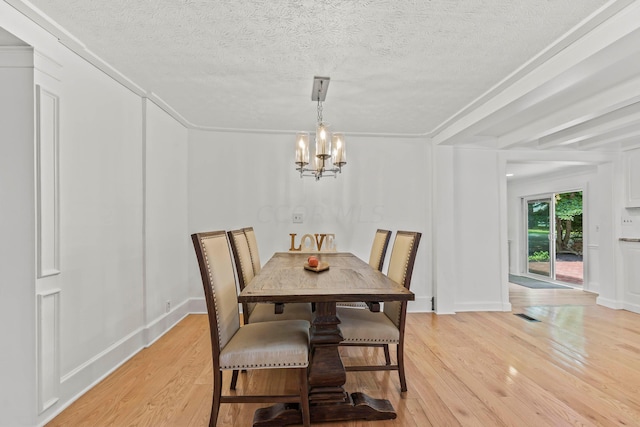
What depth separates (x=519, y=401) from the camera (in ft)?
6.96

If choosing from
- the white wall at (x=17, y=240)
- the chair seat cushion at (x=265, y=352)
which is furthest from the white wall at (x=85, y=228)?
the chair seat cushion at (x=265, y=352)

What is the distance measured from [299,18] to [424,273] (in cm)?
338

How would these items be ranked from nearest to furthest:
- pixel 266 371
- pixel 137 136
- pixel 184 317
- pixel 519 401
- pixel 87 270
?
pixel 519 401 < pixel 87 270 < pixel 266 371 < pixel 137 136 < pixel 184 317

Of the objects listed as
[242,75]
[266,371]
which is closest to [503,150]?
[242,75]

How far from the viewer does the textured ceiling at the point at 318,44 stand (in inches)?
68.3

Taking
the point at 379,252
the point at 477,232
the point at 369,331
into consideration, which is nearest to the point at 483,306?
the point at 477,232

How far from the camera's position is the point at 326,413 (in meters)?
1.90

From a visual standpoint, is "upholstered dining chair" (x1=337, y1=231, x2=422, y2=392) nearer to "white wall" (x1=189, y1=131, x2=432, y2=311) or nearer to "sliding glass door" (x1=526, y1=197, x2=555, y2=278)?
"white wall" (x1=189, y1=131, x2=432, y2=311)

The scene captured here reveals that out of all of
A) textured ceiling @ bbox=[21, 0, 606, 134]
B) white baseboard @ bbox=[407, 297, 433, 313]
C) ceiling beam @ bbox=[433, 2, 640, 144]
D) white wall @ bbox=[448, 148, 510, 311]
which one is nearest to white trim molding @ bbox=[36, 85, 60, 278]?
textured ceiling @ bbox=[21, 0, 606, 134]

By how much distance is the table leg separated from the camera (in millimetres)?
1908

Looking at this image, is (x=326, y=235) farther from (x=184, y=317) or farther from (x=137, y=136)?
(x=137, y=136)

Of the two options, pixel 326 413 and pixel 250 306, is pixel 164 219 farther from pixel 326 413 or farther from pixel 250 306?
pixel 326 413

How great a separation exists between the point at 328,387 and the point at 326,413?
13 centimetres

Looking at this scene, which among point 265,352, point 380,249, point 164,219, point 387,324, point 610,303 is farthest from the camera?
point 610,303
